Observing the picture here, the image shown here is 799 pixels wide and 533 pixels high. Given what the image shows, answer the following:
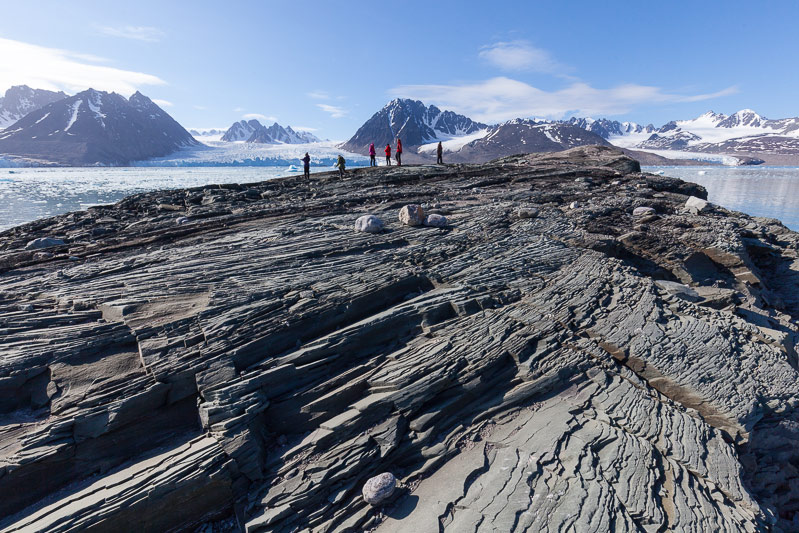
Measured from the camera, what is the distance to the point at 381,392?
5.69 metres

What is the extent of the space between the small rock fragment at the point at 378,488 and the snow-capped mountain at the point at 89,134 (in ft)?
610

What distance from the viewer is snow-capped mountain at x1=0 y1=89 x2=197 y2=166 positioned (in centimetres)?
14762

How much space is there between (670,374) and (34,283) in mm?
12092

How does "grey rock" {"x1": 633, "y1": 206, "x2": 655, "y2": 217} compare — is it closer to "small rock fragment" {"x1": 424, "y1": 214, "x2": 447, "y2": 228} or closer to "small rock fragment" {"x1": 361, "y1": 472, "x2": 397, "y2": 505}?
"small rock fragment" {"x1": 424, "y1": 214, "x2": 447, "y2": 228}

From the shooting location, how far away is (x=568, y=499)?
447 centimetres

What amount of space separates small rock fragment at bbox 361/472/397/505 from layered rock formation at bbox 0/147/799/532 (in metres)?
0.13

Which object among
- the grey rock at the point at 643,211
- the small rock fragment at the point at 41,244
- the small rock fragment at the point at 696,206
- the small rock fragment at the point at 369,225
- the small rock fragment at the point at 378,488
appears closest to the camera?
the small rock fragment at the point at 378,488

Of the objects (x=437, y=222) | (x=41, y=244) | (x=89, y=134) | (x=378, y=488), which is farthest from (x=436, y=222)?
(x=89, y=134)

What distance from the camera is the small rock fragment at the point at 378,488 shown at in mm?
4641

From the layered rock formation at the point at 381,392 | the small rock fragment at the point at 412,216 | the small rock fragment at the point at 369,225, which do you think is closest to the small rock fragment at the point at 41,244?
the layered rock formation at the point at 381,392

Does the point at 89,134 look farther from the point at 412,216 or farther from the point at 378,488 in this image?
the point at 378,488

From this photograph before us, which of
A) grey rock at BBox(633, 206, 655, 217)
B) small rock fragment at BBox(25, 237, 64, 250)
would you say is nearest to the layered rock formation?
small rock fragment at BBox(25, 237, 64, 250)

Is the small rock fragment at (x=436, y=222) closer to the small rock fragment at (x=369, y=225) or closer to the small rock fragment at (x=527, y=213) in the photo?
the small rock fragment at (x=369, y=225)

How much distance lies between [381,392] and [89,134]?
214244 millimetres
